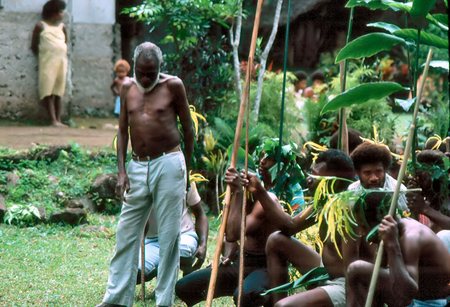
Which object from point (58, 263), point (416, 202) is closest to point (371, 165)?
point (416, 202)

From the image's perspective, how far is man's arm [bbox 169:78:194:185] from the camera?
21.1 ft

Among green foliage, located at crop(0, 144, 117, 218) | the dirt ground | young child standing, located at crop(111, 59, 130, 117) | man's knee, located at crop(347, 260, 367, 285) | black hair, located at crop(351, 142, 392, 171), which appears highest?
black hair, located at crop(351, 142, 392, 171)

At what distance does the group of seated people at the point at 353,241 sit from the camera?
479cm

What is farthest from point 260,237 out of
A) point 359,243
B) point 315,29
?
point 315,29

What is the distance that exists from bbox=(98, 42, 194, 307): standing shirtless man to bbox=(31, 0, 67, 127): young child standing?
5.58 metres

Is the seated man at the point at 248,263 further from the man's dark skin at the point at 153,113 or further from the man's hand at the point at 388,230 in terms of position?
the man's hand at the point at 388,230

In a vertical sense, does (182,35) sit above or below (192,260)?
above

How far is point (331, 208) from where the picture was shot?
4.82m

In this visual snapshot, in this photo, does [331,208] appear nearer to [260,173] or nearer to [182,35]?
[260,173]

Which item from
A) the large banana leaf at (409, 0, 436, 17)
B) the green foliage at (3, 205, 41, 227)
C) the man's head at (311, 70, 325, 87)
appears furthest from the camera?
the man's head at (311, 70, 325, 87)

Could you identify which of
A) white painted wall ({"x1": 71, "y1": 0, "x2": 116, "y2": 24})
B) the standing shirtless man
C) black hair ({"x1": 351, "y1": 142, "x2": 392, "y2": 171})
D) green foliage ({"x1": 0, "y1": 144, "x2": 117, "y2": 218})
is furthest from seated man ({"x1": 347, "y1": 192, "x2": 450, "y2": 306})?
white painted wall ({"x1": 71, "y1": 0, "x2": 116, "y2": 24})

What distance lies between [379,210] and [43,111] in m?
7.64

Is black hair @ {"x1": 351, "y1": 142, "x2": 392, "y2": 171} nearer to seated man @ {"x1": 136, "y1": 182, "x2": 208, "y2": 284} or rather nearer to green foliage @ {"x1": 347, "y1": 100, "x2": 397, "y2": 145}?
seated man @ {"x1": 136, "y1": 182, "x2": 208, "y2": 284}

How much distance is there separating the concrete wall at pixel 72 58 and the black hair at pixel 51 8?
6 cm
